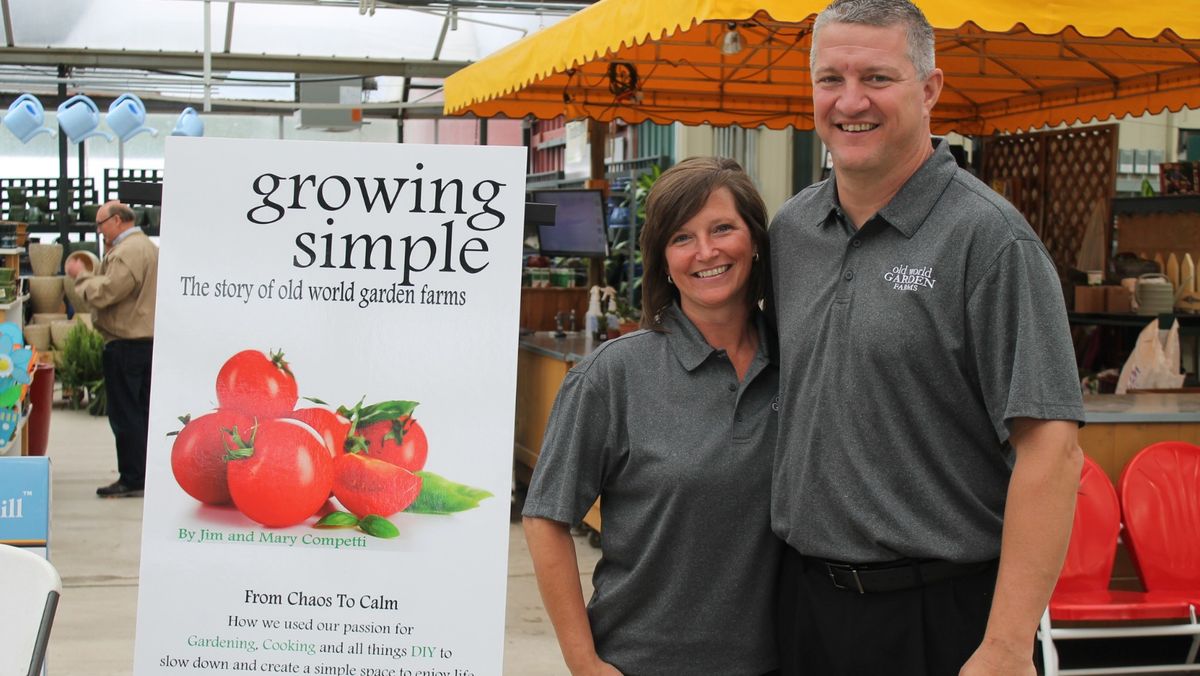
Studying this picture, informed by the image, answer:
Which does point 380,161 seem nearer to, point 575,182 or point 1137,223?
point 1137,223

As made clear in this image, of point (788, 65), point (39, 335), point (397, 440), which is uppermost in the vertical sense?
point (788, 65)

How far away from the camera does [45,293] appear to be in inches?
482

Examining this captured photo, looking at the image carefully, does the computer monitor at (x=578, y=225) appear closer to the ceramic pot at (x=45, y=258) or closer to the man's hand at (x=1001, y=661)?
the man's hand at (x=1001, y=661)

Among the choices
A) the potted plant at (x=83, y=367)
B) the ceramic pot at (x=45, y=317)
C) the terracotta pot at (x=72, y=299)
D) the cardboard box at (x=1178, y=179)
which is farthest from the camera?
the ceramic pot at (x=45, y=317)

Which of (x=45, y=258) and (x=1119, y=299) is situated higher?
(x=45, y=258)

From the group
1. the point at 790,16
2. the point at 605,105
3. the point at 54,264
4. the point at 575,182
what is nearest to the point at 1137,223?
the point at 605,105

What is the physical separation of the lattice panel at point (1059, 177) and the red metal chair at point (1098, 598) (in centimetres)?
437

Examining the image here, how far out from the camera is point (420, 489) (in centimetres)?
227

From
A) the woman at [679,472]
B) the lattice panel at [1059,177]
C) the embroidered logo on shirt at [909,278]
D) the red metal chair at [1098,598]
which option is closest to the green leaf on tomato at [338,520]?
the woman at [679,472]

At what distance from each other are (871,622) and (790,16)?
2832 millimetres

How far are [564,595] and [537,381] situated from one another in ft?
15.9

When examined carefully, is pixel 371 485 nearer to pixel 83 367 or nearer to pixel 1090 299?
pixel 1090 299

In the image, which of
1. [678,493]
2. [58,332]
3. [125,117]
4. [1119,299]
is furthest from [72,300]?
[678,493]

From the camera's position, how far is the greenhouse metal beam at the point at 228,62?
1376 centimetres
